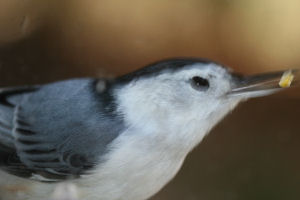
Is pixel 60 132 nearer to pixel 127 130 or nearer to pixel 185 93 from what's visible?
pixel 127 130

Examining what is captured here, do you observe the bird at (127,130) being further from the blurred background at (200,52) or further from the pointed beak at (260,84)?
the blurred background at (200,52)

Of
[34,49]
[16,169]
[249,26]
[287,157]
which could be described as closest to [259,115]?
[287,157]

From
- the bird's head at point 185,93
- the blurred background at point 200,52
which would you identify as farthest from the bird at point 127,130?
the blurred background at point 200,52

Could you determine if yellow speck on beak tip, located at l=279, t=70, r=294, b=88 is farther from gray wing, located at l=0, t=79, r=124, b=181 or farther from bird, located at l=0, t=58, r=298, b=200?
gray wing, located at l=0, t=79, r=124, b=181

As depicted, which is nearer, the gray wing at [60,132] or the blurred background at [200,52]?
the gray wing at [60,132]

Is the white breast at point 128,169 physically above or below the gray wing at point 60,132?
below

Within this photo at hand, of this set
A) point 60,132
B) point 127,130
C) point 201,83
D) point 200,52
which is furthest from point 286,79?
point 200,52

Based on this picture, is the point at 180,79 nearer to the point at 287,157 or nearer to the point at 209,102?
the point at 209,102
